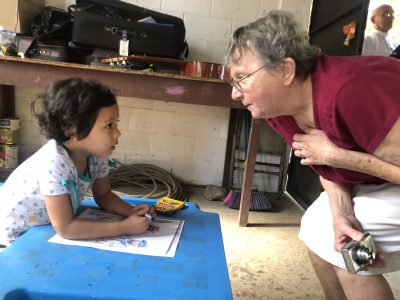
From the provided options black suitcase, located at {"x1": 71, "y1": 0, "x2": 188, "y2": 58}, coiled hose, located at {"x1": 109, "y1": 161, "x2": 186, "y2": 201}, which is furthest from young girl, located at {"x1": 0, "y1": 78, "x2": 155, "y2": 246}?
coiled hose, located at {"x1": 109, "y1": 161, "x2": 186, "y2": 201}

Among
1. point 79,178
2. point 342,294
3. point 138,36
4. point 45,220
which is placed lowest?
point 342,294

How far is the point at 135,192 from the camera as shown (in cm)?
247

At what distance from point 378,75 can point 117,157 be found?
2.32 m

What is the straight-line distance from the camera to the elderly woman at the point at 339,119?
78 cm

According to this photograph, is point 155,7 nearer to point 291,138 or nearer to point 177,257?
point 291,138

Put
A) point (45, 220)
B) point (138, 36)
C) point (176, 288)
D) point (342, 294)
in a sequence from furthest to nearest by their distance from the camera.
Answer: point (138, 36) → point (342, 294) → point (45, 220) → point (176, 288)

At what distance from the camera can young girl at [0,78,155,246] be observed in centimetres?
87

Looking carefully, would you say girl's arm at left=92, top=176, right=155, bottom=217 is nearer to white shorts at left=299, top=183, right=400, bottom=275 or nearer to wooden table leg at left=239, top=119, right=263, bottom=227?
white shorts at left=299, top=183, right=400, bottom=275

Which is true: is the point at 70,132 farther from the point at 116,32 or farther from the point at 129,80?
the point at 116,32

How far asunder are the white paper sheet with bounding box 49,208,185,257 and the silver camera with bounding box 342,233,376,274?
17.2 inches

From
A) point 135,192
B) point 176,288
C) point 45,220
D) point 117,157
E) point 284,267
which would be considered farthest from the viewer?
point 117,157

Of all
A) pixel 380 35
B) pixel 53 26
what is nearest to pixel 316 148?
pixel 380 35

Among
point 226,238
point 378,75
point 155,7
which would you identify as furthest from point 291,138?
point 155,7

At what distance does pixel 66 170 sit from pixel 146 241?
0.29m
